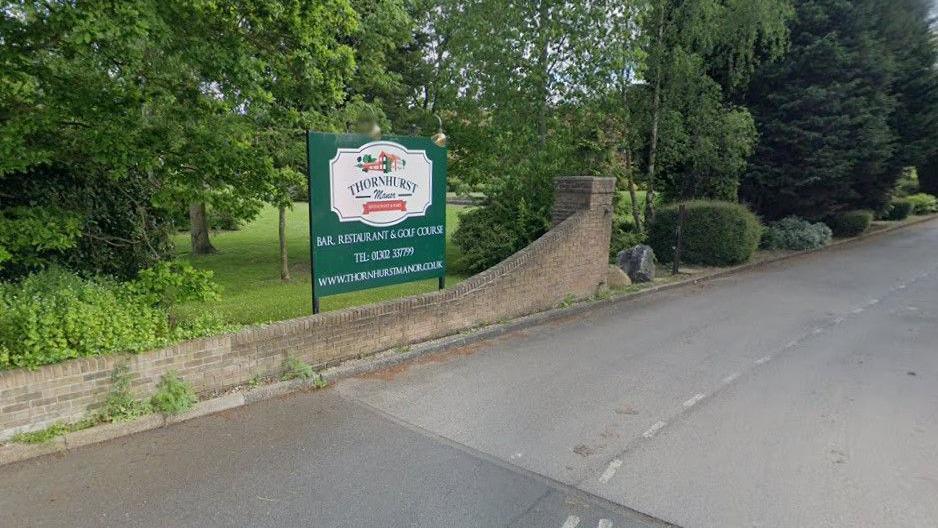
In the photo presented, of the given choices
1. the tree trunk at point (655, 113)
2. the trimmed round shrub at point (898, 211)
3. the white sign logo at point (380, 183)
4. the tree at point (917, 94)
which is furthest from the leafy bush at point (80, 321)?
the trimmed round shrub at point (898, 211)

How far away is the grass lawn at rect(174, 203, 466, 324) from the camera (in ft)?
29.2

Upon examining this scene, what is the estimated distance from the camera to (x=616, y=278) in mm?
11344

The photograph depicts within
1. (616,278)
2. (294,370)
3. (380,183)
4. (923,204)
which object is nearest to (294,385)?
(294,370)

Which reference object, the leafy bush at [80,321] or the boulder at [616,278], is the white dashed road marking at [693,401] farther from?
the boulder at [616,278]

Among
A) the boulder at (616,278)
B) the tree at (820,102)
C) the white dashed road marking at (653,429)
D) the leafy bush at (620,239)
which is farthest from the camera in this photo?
the tree at (820,102)

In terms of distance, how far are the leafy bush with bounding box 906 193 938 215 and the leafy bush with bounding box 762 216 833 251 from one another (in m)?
21.6

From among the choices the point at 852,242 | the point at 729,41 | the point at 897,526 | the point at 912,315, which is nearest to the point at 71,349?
the point at 897,526

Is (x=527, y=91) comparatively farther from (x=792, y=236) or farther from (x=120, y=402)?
(x=792, y=236)

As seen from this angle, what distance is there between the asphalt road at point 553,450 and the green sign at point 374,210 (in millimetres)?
1256

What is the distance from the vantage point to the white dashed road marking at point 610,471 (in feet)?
13.6

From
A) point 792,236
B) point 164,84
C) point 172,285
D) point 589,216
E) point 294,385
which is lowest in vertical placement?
point 294,385

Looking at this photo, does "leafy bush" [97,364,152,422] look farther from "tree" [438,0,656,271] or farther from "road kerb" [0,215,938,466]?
"tree" [438,0,656,271]

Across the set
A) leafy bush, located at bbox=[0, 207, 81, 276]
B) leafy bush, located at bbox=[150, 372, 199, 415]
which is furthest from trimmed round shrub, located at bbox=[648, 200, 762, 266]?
leafy bush, located at bbox=[0, 207, 81, 276]

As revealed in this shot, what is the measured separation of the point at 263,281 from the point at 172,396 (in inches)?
335
